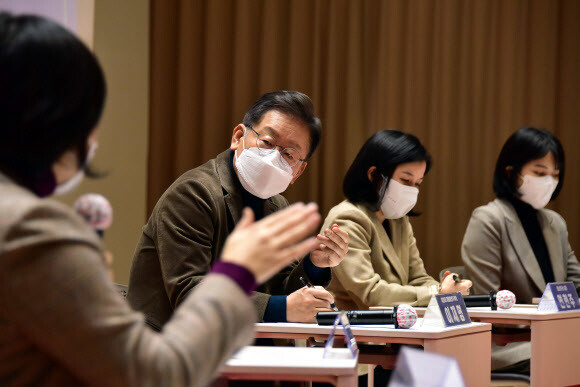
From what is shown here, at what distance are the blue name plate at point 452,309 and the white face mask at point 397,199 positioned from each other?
1036mm

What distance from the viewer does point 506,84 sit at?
4988 millimetres

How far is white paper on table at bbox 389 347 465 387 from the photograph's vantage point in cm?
107

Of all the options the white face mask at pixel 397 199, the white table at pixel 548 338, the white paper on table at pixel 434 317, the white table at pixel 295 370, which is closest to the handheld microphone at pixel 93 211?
the white table at pixel 295 370

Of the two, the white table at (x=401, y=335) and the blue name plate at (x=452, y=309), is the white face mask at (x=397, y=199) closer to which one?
the blue name plate at (x=452, y=309)

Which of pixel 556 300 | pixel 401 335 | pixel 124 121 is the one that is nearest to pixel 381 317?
pixel 401 335

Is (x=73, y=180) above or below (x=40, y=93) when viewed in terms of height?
below

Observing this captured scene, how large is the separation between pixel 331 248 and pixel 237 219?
360 mm

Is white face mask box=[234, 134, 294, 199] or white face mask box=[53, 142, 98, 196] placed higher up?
white face mask box=[53, 142, 98, 196]

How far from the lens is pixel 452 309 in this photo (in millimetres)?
2400

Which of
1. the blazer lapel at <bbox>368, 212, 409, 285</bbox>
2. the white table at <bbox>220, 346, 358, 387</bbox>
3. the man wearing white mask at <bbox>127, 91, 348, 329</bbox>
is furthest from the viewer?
the blazer lapel at <bbox>368, 212, 409, 285</bbox>

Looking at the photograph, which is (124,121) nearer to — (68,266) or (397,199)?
(397,199)

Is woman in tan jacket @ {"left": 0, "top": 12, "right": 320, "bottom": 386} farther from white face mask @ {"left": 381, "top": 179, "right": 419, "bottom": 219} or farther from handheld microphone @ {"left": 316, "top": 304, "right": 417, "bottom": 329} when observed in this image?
white face mask @ {"left": 381, "top": 179, "right": 419, "bottom": 219}

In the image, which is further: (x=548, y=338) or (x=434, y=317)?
(x=548, y=338)

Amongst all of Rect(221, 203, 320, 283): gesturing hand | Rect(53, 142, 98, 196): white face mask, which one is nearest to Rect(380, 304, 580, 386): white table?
Rect(221, 203, 320, 283): gesturing hand
